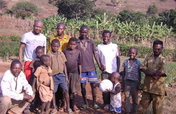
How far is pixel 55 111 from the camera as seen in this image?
395 cm

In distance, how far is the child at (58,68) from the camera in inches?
153

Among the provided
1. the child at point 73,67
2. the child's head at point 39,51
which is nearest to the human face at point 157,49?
the child at point 73,67

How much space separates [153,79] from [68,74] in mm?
1574

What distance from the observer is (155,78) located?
3430 millimetres

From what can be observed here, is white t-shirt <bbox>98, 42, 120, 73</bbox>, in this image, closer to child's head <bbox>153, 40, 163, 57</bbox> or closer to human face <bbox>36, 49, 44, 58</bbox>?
child's head <bbox>153, 40, 163, 57</bbox>

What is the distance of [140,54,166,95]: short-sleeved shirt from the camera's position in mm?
3414

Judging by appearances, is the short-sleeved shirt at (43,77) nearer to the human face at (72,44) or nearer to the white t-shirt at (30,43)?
the white t-shirt at (30,43)

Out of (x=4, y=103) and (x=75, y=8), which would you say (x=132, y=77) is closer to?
(x=4, y=103)

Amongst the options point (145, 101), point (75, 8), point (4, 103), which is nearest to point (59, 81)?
point (4, 103)

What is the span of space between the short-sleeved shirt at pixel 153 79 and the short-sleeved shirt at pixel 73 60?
126 cm

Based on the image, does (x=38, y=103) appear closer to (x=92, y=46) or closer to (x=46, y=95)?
(x=46, y=95)

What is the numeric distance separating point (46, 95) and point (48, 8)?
49030 millimetres

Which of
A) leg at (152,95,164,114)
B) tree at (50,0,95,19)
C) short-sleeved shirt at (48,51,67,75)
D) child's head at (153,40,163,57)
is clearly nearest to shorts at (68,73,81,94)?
short-sleeved shirt at (48,51,67,75)

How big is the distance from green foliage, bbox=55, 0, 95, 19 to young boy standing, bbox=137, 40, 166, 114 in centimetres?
2845
